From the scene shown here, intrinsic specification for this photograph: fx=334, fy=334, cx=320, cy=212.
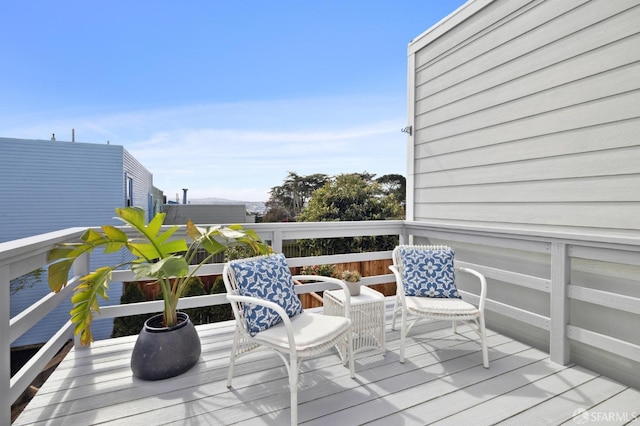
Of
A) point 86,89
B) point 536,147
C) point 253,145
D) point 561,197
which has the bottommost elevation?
point 561,197

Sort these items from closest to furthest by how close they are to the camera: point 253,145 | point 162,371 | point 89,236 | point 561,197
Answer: point 89,236, point 162,371, point 561,197, point 253,145

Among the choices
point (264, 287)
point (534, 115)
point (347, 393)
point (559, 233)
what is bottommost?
point (347, 393)

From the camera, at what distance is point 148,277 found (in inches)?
79.5

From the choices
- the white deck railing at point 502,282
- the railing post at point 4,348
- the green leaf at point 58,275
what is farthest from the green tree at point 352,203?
the railing post at point 4,348

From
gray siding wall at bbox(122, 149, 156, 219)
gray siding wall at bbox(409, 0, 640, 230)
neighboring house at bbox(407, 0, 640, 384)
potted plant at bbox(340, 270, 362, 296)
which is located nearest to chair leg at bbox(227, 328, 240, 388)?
potted plant at bbox(340, 270, 362, 296)

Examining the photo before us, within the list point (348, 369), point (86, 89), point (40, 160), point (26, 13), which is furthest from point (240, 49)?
point (86, 89)

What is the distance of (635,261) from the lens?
218 centimetres

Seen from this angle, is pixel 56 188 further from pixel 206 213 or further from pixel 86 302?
pixel 86 302

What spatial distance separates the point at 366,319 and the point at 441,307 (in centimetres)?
59

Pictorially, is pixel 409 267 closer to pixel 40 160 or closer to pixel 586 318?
pixel 586 318

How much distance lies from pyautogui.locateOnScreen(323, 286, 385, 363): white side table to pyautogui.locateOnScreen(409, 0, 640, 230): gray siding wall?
5.02 feet

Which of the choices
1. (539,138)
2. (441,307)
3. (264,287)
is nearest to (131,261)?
(264,287)

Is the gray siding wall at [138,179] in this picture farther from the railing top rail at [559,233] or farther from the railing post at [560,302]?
the railing post at [560,302]

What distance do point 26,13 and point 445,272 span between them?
14.7 m
